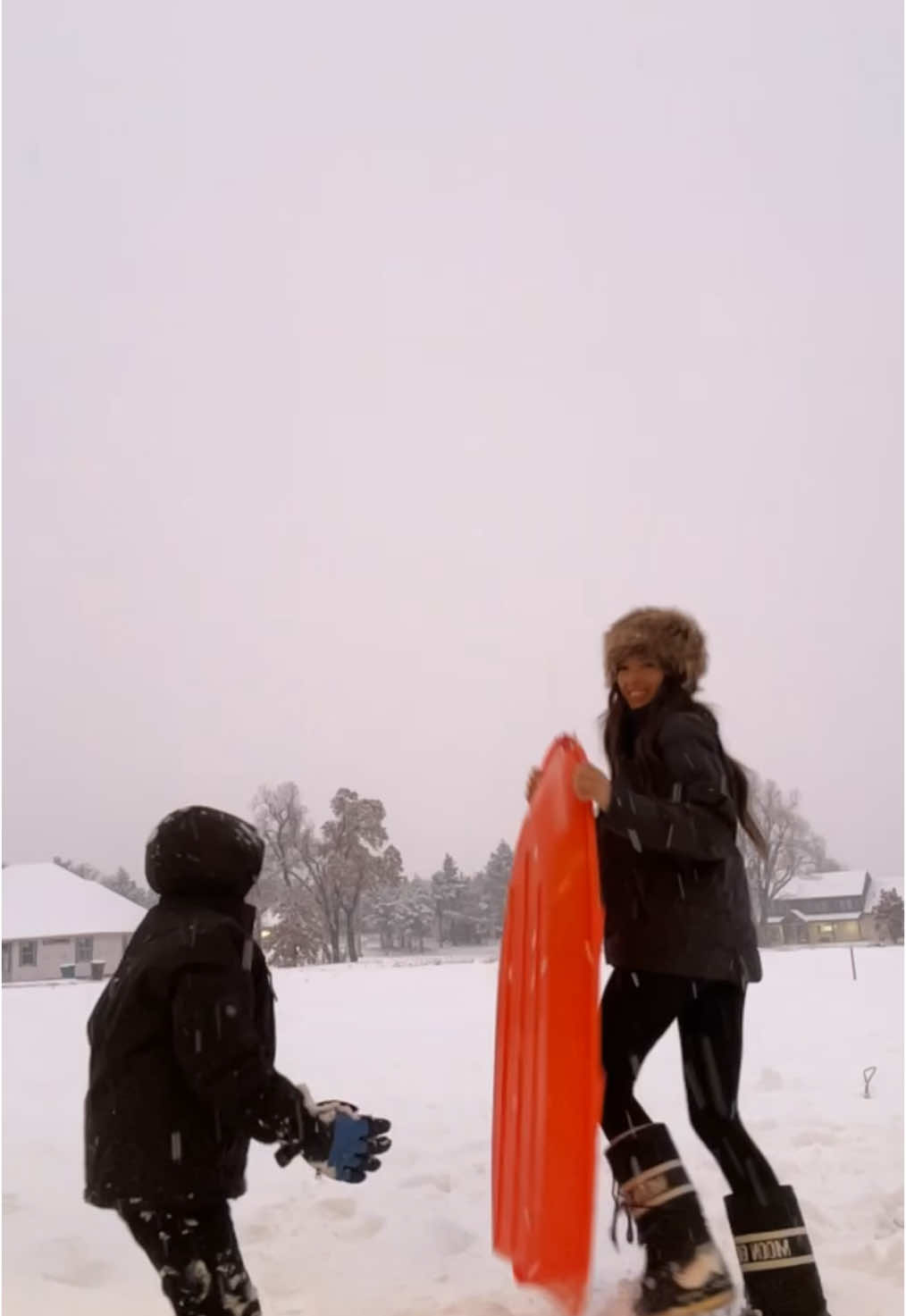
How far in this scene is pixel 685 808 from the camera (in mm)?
2438

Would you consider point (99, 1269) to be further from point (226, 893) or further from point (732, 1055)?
point (732, 1055)

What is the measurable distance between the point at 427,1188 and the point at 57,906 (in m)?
33.6

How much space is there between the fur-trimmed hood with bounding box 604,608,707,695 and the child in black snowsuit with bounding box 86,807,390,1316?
47.6 inches

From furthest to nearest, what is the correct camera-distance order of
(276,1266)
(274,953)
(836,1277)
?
1. (274,953)
2. (276,1266)
3. (836,1277)

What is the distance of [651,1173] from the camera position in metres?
2.41

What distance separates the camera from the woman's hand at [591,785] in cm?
248

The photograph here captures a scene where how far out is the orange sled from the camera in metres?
2.35

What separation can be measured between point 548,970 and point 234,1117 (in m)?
0.82

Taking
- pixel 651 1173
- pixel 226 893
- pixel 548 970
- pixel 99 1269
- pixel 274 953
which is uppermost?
pixel 226 893

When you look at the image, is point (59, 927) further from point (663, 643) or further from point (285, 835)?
point (663, 643)

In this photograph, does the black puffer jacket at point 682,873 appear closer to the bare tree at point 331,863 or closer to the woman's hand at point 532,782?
the woman's hand at point 532,782

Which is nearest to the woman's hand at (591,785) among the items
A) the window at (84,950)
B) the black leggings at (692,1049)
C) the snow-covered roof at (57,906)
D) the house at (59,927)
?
the black leggings at (692,1049)

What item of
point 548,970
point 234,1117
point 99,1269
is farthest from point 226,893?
point 99,1269

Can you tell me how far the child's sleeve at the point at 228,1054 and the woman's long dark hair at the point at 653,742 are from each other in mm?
1096
